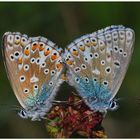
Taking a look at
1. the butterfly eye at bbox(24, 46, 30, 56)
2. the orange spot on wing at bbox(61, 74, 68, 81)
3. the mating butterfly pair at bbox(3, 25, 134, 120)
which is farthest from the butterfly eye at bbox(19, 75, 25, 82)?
the orange spot on wing at bbox(61, 74, 68, 81)

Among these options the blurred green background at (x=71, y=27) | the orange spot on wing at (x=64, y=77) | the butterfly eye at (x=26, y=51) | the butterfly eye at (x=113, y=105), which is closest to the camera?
the butterfly eye at (x=113, y=105)

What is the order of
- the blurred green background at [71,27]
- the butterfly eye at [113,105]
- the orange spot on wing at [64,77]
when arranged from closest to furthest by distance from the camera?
the butterfly eye at [113,105], the orange spot on wing at [64,77], the blurred green background at [71,27]

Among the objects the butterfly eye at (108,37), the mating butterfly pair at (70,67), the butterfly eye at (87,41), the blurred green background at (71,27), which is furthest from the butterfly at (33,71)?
the blurred green background at (71,27)

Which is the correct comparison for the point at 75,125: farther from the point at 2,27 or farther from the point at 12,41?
the point at 2,27

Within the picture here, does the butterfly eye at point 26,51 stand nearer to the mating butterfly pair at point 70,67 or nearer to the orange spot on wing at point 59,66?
the mating butterfly pair at point 70,67

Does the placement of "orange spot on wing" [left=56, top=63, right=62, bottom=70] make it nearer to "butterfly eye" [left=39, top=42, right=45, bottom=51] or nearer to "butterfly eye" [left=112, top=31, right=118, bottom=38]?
"butterfly eye" [left=39, top=42, right=45, bottom=51]

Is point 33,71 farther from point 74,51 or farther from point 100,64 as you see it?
point 100,64

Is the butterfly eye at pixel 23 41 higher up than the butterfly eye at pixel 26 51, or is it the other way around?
the butterfly eye at pixel 23 41

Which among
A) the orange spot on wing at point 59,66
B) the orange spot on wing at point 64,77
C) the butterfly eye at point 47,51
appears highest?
the butterfly eye at point 47,51
